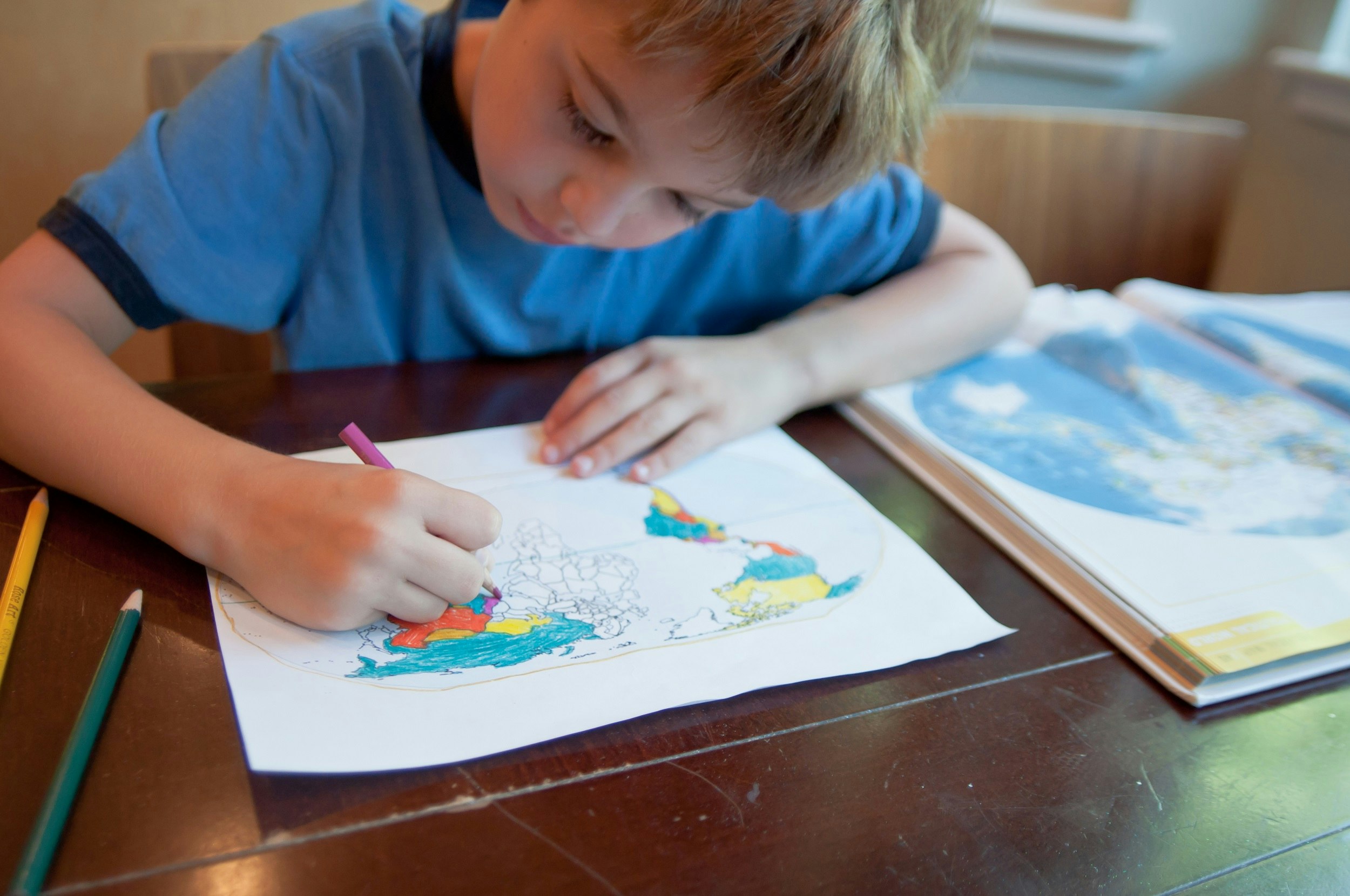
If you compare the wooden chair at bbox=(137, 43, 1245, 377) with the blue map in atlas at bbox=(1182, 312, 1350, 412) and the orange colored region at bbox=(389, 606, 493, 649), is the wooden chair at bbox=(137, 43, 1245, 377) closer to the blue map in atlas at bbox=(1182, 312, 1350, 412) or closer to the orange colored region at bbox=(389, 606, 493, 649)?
the blue map in atlas at bbox=(1182, 312, 1350, 412)

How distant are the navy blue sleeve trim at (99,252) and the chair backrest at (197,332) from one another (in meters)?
0.21

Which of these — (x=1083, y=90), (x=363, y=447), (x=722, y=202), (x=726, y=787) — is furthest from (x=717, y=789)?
(x=1083, y=90)

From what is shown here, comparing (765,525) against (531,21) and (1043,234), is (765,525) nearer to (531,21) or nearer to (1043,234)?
(531,21)

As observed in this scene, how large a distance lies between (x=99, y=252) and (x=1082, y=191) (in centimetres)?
96

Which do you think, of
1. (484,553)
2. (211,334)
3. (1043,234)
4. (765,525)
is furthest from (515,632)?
(1043,234)

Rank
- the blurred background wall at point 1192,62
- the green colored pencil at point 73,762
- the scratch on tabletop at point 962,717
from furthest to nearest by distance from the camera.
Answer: the blurred background wall at point 1192,62
the scratch on tabletop at point 962,717
the green colored pencil at point 73,762

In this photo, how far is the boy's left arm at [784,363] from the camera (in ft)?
1.66

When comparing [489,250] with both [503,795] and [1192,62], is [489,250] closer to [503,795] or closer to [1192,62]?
[503,795]

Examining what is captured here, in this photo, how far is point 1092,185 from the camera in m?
1.03

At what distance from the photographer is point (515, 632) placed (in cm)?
37

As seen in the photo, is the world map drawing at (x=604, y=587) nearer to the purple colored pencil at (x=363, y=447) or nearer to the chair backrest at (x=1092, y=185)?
the purple colored pencil at (x=363, y=447)

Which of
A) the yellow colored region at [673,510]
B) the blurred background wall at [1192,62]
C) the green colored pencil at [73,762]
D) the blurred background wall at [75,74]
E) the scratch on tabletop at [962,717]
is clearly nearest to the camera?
the green colored pencil at [73,762]

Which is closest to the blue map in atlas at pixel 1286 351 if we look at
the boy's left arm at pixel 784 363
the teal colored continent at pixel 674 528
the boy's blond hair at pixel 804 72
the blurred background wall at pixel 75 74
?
the boy's left arm at pixel 784 363

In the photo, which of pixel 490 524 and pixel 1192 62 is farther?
pixel 1192 62
